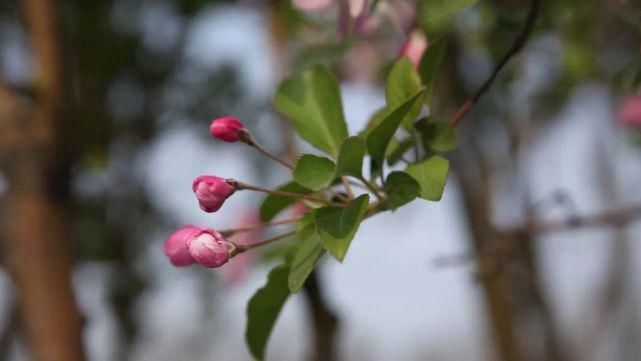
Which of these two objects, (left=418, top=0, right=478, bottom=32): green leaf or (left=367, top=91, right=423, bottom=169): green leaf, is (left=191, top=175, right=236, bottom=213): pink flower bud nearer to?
(left=367, top=91, right=423, bottom=169): green leaf

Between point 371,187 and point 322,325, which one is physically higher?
point 371,187

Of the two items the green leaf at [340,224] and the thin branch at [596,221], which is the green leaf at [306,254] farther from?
the thin branch at [596,221]

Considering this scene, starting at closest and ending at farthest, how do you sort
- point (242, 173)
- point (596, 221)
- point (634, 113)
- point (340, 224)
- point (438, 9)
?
point (340, 224)
point (438, 9)
point (634, 113)
point (596, 221)
point (242, 173)

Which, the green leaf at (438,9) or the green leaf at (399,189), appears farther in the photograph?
the green leaf at (438,9)

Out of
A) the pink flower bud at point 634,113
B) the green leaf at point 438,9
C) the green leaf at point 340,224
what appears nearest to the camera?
the green leaf at point 340,224

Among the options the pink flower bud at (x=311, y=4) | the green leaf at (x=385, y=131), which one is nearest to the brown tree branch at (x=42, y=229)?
the pink flower bud at (x=311, y=4)

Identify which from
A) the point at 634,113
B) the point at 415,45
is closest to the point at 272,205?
the point at 415,45

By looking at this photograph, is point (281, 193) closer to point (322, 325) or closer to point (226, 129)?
point (226, 129)
